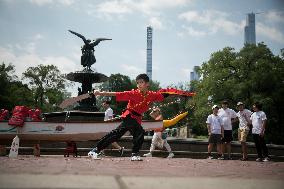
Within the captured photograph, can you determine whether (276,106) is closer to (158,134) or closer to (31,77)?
(158,134)

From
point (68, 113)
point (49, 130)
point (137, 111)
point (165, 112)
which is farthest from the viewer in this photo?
point (165, 112)

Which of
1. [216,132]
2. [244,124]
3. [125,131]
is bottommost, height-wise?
[216,132]

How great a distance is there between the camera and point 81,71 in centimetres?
1891

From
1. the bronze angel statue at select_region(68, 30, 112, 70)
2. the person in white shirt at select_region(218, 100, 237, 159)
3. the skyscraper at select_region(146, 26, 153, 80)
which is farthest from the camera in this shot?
the skyscraper at select_region(146, 26, 153, 80)

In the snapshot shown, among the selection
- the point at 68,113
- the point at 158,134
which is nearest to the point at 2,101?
the point at 68,113

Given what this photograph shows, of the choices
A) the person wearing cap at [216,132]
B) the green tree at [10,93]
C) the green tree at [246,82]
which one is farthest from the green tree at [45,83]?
the person wearing cap at [216,132]

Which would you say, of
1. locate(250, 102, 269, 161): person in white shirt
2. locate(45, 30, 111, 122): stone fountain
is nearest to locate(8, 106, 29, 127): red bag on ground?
locate(45, 30, 111, 122): stone fountain

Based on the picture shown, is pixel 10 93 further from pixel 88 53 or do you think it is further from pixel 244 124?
pixel 244 124

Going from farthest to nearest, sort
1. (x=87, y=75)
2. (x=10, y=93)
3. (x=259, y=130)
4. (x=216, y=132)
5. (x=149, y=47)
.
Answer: (x=149, y=47), (x=10, y=93), (x=87, y=75), (x=216, y=132), (x=259, y=130)

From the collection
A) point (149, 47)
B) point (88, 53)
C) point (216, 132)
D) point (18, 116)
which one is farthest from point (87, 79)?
point (149, 47)

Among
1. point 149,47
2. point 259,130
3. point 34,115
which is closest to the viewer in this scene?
point 259,130

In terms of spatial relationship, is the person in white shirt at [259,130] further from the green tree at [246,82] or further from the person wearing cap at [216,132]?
the green tree at [246,82]

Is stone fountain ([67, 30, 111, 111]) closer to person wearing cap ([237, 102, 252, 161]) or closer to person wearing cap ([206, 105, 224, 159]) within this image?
person wearing cap ([206, 105, 224, 159])

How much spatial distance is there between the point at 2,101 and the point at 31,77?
9.27 metres
